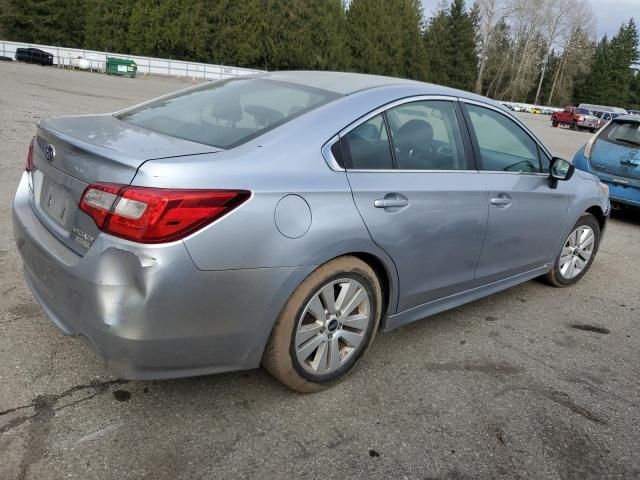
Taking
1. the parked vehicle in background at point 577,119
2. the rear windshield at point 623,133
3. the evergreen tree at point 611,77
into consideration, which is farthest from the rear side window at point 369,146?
the evergreen tree at point 611,77

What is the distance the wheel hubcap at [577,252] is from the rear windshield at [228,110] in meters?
2.82

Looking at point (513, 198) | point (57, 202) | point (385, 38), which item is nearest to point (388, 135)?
point (513, 198)

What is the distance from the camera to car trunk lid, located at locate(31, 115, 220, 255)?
2.36 m

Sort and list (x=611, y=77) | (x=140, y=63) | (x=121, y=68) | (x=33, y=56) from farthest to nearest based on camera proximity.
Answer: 1. (x=611, y=77)
2. (x=140, y=63)
3. (x=33, y=56)
4. (x=121, y=68)

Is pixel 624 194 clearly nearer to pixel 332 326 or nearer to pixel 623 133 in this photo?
pixel 623 133

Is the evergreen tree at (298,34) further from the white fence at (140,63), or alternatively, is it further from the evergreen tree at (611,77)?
the evergreen tree at (611,77)

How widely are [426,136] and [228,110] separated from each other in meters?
1.16

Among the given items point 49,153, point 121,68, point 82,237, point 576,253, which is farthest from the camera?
point 121,68

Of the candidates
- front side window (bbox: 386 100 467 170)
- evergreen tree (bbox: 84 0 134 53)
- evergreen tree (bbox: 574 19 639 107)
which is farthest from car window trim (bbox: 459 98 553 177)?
evergreen tree (bbox: 574 19 639 107)

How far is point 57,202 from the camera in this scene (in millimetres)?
2635

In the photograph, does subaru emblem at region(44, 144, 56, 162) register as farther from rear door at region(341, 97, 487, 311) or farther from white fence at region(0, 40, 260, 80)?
white fence at region(0, 40, 260, 80)

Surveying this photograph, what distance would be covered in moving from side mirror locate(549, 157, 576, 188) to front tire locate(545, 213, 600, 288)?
2.28ft

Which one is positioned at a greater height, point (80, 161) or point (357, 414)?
point (80, 161)

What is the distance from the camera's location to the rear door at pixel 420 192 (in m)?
2.90
